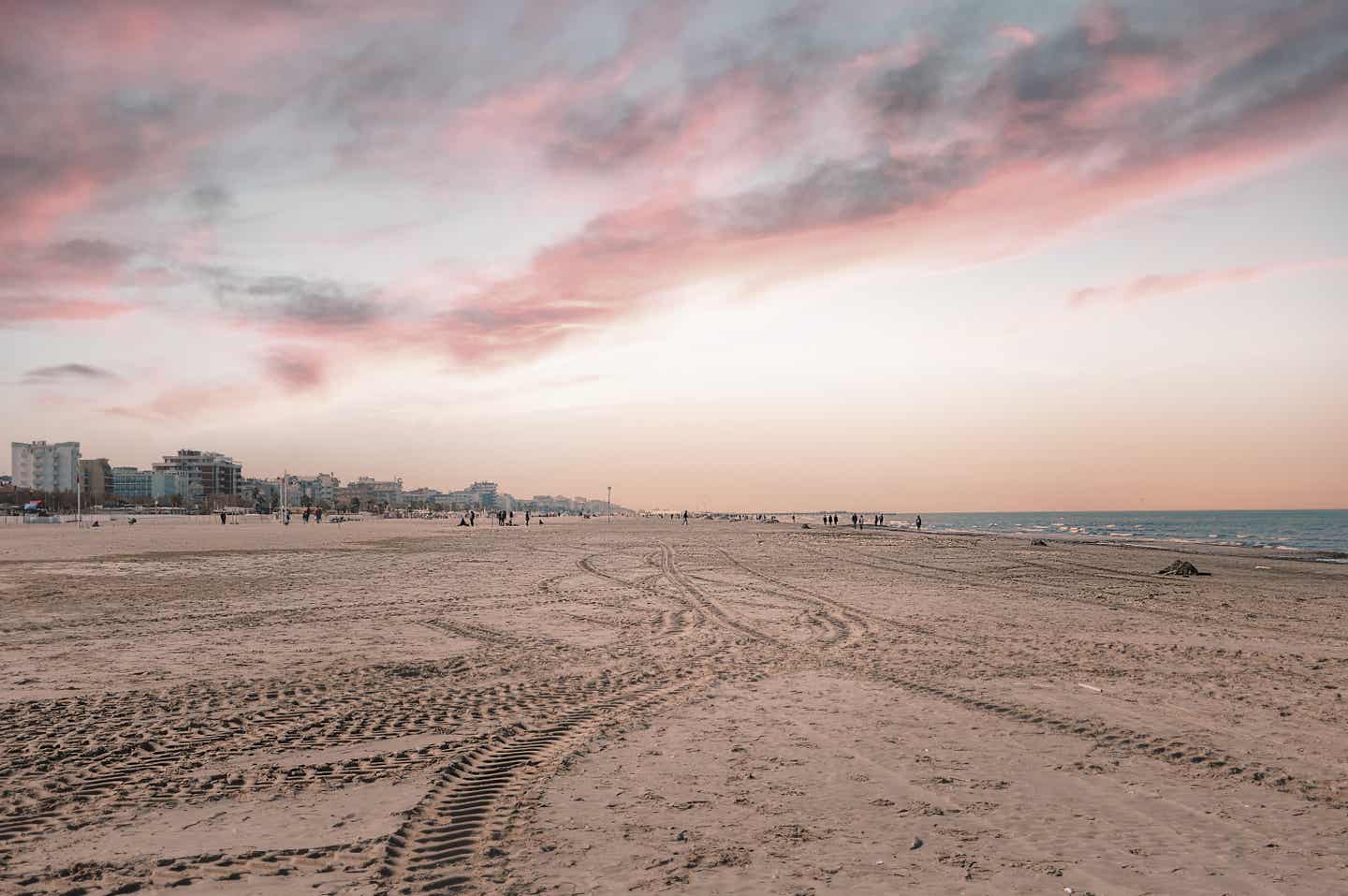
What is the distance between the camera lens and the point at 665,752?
6.96m

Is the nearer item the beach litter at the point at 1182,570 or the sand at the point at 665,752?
the sand at the point at 665,752

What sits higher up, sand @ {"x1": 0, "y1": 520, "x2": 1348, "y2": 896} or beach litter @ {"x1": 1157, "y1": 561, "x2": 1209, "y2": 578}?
→ sand @ {"x1": 0, "y1": 520, "x2": 1348, "y2": 896}

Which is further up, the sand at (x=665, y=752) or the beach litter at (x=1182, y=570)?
the sand at (x=665, y=752)

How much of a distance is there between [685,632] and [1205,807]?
A: 869 cm

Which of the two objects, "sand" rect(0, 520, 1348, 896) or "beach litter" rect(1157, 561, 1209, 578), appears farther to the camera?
"beach litter" rect(1157, 561, 1209, 578)

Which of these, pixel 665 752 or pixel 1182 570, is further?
pixel 1182 570

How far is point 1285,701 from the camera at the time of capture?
907 centimetres

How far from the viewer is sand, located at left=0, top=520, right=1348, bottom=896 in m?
4.73

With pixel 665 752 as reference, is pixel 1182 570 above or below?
below

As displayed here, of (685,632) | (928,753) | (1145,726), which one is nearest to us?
(928,753)

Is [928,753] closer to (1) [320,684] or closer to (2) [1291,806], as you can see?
(2) [1291,806]

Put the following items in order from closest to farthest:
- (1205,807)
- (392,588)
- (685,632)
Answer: (1205,807)
(685,632)
(392,588)

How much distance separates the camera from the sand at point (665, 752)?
4730 mm

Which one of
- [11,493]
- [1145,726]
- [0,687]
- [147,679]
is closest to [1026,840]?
[1145,726]
